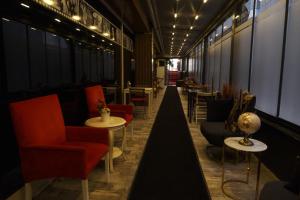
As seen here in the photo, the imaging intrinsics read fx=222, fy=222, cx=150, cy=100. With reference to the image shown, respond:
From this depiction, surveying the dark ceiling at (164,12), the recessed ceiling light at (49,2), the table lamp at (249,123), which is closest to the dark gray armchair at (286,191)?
the table lamp at (249,123)

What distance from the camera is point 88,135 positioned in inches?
106

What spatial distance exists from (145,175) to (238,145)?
124 centimetres

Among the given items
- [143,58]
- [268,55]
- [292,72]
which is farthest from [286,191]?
[143,58]

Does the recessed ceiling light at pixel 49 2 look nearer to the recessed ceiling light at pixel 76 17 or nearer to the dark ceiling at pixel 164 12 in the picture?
the recessed ceiling light at pixel 76 17

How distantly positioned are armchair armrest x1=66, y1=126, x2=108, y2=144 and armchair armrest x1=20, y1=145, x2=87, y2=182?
598mm

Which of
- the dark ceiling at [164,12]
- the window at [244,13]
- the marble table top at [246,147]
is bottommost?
the marble table top at [246,147]

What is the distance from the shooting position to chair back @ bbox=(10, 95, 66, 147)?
199 cm

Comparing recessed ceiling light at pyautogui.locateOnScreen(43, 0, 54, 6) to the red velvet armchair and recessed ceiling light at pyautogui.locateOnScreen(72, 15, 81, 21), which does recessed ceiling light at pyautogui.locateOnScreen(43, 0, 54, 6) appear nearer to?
recessed ceiling light at pyautogui.locateOnScreen(72, 15, 81, 21)

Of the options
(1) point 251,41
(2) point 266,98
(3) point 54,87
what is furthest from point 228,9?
(3) point 54,87

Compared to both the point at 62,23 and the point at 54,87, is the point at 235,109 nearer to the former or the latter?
the point at 54,87

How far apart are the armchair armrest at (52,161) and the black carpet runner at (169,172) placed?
0.74 m

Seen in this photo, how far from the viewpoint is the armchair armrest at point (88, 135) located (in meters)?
2.64

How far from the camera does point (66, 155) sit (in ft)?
6.71

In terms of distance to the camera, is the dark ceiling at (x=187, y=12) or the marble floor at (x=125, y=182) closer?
the marble floor at (x=125, y=182)
